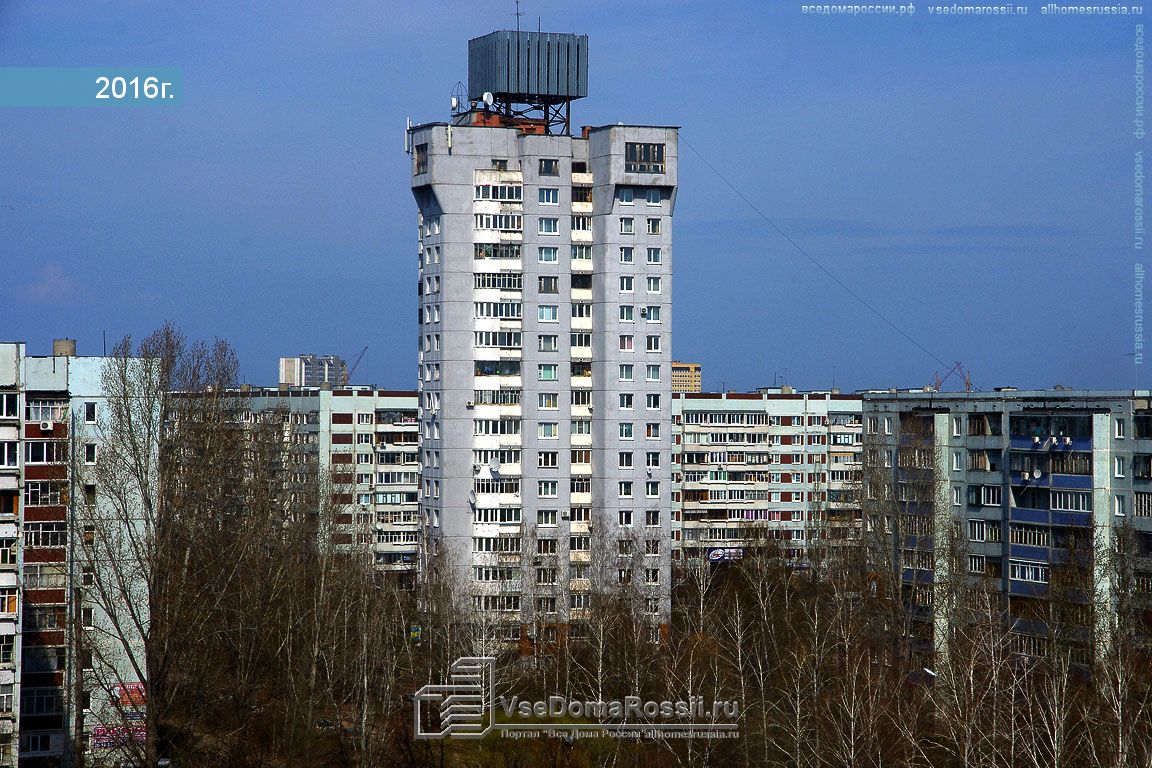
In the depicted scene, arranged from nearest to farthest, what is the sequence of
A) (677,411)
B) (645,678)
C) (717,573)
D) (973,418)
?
(645,678)
(973,418)
(717,573)
(677,411)

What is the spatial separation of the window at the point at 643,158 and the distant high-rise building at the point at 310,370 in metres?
91.0

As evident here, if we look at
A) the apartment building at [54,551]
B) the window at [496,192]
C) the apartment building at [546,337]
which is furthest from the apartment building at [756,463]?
the apartment building at [54,551]

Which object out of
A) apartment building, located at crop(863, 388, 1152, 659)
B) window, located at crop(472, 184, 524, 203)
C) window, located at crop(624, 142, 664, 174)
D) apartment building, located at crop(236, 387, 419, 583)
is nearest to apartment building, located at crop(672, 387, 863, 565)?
apartment building, located at crop(236, 387, 419, 583)

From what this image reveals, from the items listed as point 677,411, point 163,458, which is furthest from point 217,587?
point 677,411

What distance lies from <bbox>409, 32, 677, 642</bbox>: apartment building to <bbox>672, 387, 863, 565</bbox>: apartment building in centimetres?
2718

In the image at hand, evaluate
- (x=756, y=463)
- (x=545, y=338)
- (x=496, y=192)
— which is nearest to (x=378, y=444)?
(x=756, y=463)

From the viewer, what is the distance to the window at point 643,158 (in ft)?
270

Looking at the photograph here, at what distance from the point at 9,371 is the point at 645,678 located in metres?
27.2

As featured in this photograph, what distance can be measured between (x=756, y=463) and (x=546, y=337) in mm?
38063

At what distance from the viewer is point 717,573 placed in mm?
100938

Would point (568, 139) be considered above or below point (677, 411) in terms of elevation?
above

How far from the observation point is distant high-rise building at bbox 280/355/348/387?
563 ft

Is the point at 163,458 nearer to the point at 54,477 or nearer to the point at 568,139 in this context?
the point at 54,477

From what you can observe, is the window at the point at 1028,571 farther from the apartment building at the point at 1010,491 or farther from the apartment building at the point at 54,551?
the apartment building at the point at 54,551
